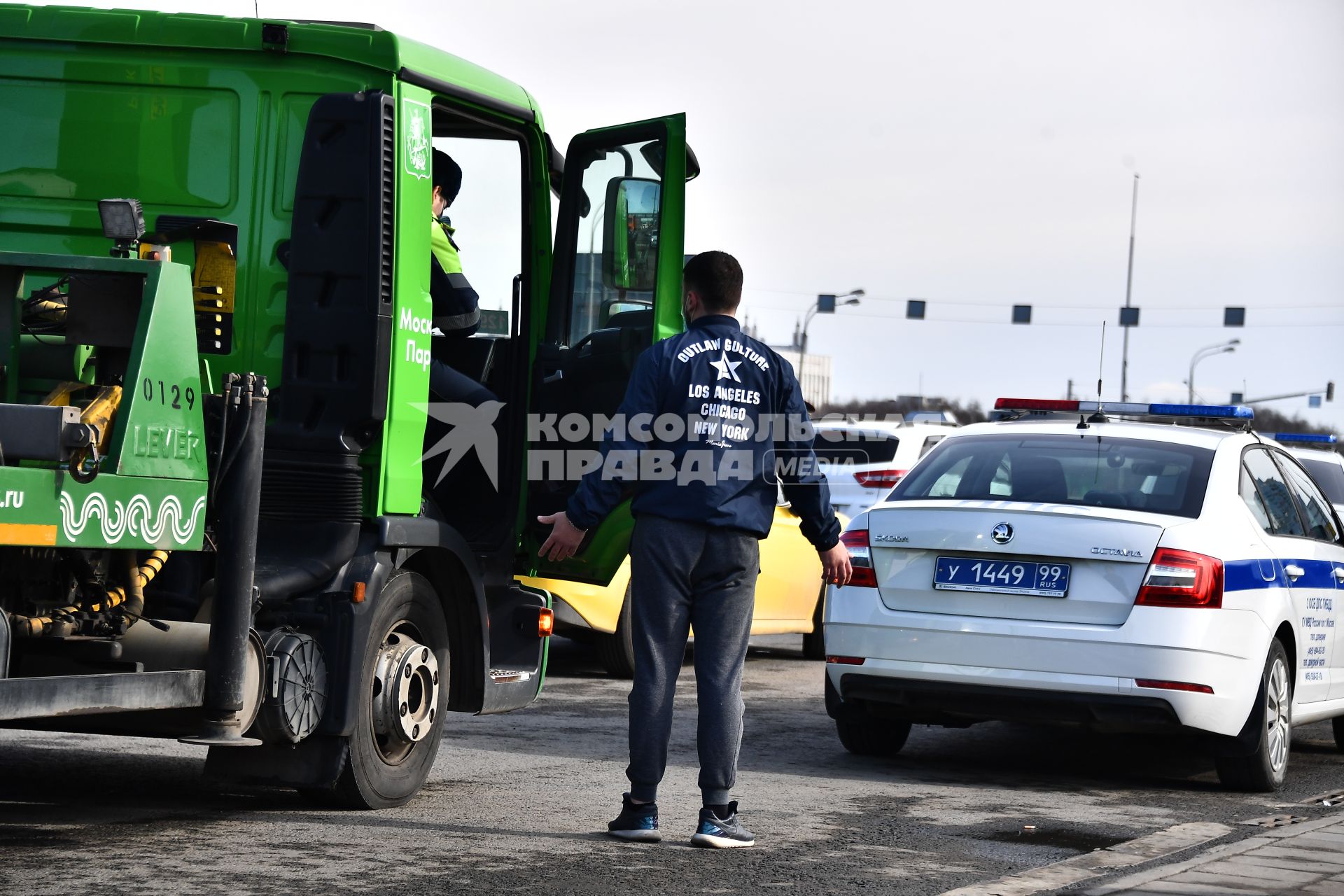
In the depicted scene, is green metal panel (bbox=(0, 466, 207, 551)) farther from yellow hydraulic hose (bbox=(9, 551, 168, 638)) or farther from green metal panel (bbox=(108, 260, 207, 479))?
yellow hydraulic hose (bbox=(9, 551, 168, 638))

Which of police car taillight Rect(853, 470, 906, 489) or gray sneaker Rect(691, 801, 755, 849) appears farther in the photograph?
police car taillight Rect(853, 470, 906, 489)

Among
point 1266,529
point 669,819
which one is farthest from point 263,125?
point 1266,529

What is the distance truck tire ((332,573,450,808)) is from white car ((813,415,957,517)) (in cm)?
1161

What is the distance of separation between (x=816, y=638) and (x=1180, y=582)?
6818mm

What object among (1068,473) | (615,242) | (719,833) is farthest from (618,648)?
(719,833)

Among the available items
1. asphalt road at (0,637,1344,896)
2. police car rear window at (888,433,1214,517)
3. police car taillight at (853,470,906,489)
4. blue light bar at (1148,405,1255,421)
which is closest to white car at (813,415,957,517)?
police car taillight at (853,470,906,489)

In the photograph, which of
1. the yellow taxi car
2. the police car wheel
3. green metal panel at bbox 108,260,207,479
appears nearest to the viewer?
green metal panel at bbox 108,260,207,479

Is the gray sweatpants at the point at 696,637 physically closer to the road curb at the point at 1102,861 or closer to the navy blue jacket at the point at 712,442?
the navy blue jacket at the point at 712,442

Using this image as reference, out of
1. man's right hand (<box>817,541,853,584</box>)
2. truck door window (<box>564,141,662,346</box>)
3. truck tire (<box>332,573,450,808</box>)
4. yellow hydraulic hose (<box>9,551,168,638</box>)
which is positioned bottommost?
truck tire (<box>332,573,450,808</box>)

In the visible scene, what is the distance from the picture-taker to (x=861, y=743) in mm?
8797

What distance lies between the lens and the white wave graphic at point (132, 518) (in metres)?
4.84

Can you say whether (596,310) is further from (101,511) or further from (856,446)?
(856,446)

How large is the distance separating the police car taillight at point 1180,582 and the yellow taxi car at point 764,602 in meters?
3.56

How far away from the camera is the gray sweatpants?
6.14 metres
